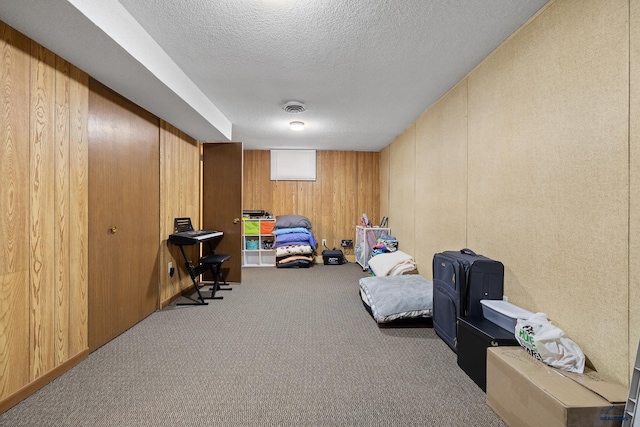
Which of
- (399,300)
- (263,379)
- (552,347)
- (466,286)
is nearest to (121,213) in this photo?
(263,379)

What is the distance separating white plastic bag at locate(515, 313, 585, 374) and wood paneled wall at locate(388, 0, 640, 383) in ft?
0.38

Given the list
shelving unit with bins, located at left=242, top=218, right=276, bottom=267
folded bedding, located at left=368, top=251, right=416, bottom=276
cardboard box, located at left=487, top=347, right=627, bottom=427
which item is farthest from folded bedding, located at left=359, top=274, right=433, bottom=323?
shelving unit with bins, located at left=242, top=218, right=276, bottom=267

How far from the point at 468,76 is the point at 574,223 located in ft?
5.82

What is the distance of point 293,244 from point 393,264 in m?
2.37

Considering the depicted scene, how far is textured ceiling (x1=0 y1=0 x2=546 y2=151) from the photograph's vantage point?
1.81 meters

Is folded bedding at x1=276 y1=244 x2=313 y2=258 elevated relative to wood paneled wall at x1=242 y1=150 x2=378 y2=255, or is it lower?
lower

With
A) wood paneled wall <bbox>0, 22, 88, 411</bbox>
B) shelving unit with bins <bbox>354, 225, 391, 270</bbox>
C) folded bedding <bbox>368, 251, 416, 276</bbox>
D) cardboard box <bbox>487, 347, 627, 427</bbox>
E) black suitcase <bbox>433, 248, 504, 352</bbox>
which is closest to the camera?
cardboard box <bbox>487, 347, 627, 427</bbox>

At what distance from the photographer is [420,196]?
13.3ft

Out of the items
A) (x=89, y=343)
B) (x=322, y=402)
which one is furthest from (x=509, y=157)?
(x=89, y=343)

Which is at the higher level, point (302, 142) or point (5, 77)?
point (302, 142)

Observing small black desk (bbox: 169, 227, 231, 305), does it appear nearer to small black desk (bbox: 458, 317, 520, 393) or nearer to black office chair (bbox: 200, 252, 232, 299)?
black office chair (bbox: 200, 252, 232, 299)

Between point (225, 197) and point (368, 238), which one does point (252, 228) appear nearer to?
point (225, 197)

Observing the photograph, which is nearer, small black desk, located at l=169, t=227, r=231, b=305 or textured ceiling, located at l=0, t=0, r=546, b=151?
textured ceiling, located at l=0, t=0, r=546, b=151

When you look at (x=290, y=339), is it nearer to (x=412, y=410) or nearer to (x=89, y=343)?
(x=412, y=410)
